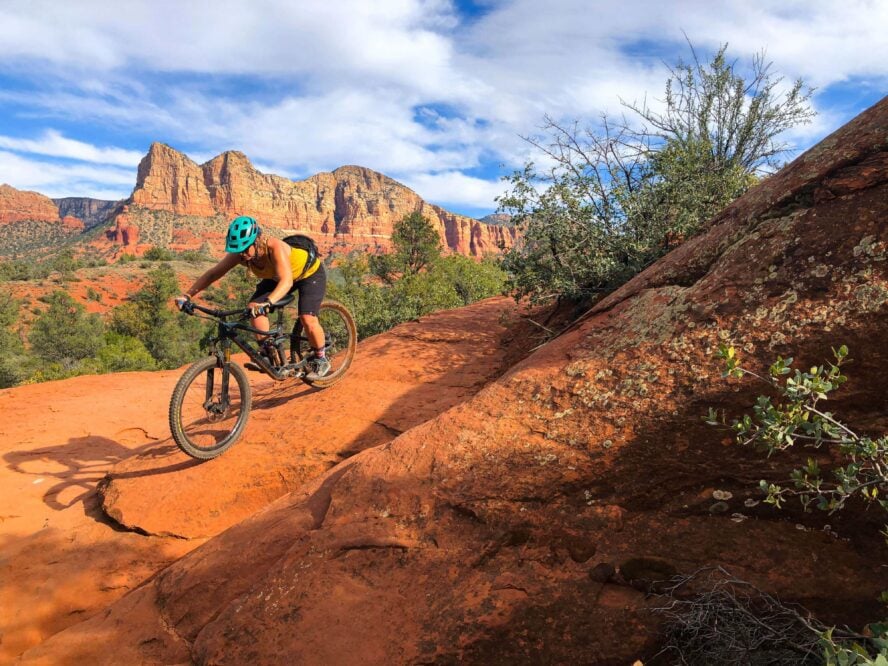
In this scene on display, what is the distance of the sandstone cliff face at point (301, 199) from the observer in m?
133

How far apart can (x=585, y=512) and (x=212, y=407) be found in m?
3.58

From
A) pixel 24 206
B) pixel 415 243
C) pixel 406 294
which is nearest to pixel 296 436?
pixel 406 294

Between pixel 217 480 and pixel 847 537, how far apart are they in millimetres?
4207

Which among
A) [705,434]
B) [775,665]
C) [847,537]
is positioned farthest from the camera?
[705,434]

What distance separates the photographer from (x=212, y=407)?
4.63 meters

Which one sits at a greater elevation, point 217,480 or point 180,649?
point 217,480

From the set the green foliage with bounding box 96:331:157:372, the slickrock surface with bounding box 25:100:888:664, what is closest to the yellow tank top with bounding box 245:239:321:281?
the slickrock surface with bounding box 25:100:888:664

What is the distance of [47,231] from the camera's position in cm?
10612

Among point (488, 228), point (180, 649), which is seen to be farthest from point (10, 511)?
point (488, 228)

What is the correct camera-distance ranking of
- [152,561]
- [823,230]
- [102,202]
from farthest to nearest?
[102,202] < [152,561] < [823,230]

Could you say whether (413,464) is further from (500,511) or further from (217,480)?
(217,480)

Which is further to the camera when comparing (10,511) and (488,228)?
(488,228)

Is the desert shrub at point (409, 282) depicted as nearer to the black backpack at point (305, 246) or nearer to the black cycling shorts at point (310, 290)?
the black cycling shorts at point (310, 290)

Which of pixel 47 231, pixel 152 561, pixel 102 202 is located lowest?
pixel 152 561
